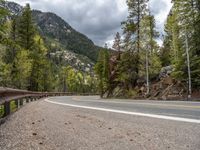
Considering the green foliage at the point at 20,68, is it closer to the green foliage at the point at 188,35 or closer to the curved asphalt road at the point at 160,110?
the green foliage at the point at 188,35

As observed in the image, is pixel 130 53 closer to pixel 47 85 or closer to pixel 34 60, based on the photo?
pixel 34 60

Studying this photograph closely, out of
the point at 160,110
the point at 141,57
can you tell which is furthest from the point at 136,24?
the point at 160,110

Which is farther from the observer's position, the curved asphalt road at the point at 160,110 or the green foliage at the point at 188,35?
the green foliage at the point at 188,35

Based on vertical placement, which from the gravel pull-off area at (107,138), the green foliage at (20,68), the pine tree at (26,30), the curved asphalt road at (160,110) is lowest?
the gravel pull-off area at (107,138)

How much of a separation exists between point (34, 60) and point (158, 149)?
45.1m

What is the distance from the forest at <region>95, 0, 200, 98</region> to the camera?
28.1m

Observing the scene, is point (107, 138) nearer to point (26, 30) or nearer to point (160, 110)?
point (160, 110)

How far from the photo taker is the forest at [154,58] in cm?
2812

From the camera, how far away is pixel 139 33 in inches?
1496

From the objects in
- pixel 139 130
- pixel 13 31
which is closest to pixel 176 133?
pixel 139 130

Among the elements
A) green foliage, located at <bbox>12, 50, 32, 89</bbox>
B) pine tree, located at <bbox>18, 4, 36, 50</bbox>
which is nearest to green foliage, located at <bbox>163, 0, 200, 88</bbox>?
green foliage, located at <bbox>12, 50, 32, 89</bbox>

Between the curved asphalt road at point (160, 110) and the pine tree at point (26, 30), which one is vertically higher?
the pine tree at point (26, 30)

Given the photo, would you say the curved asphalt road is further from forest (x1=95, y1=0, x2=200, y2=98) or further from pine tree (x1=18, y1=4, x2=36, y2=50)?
pine tree (x1=18, y1=4, x2=36, y2=50)

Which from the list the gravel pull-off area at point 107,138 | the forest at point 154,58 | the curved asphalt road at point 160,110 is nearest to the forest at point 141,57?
the forest at point 154,58
